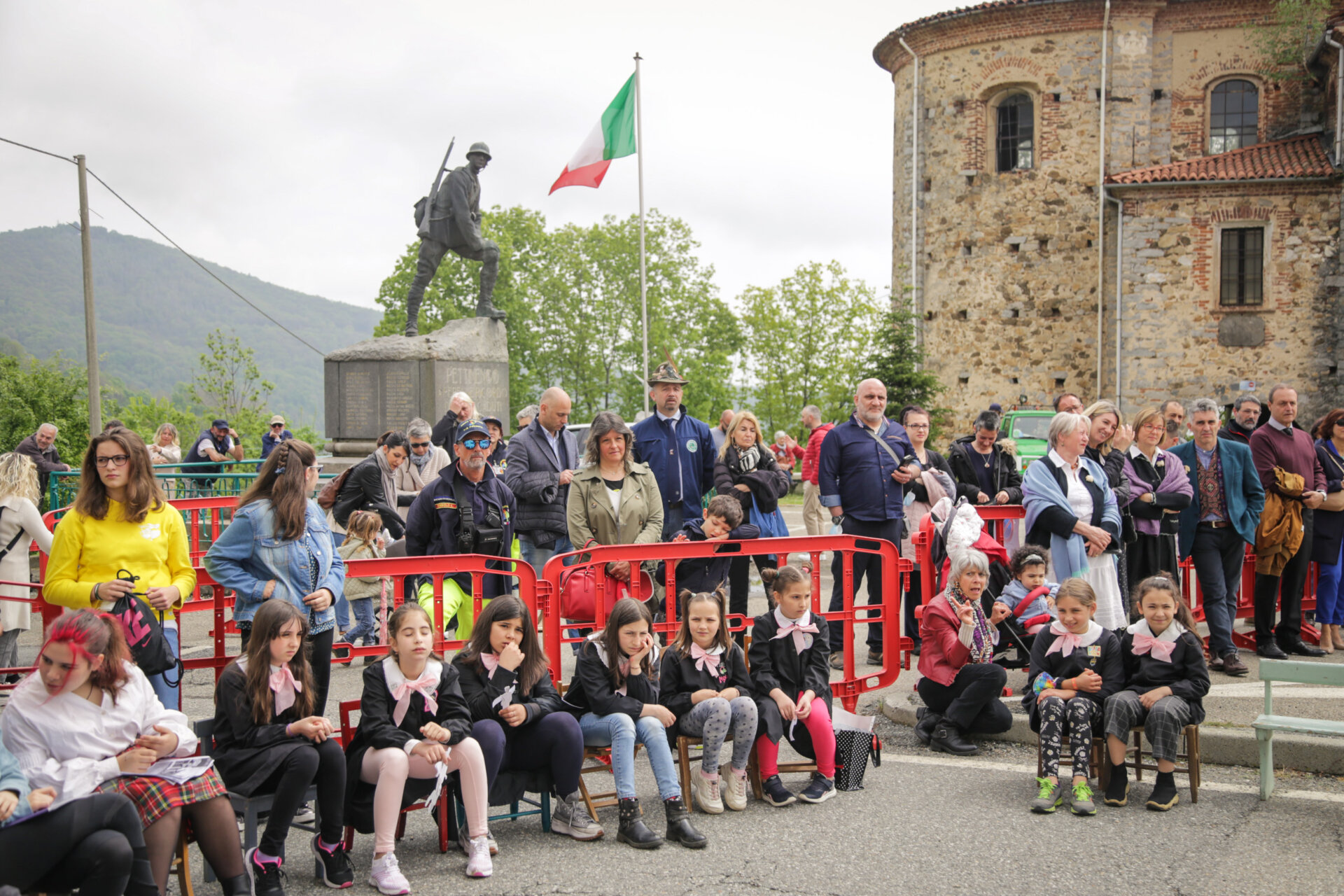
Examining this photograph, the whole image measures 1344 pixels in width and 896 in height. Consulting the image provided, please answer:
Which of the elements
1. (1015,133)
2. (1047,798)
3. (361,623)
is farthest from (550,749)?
(1015,133)

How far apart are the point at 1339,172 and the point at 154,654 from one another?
96.0ft

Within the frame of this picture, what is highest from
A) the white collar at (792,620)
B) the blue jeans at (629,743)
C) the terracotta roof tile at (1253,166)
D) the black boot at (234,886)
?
the terracotta roof tile at (1253,166)

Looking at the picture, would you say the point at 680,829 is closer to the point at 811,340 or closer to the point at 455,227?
the point at 455,227

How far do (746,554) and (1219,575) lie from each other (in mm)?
3936

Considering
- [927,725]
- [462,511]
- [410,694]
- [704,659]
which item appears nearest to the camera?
[410,694]

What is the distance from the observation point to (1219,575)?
789 cm

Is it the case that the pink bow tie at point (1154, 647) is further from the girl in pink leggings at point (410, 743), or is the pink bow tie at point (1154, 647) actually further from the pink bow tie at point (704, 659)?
the girl in pink leggings at point (410, 743)

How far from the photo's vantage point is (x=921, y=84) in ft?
101

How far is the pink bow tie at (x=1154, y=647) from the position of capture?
5379 mm

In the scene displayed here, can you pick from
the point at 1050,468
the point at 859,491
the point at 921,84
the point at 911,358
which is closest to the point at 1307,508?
the point at 1050,468

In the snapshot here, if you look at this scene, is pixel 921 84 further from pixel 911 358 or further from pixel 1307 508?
pixel 1307 508

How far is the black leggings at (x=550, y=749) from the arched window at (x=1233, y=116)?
29799 mm

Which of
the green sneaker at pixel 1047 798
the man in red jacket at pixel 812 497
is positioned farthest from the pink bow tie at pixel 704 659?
the man in red jacket at pixel 812 497

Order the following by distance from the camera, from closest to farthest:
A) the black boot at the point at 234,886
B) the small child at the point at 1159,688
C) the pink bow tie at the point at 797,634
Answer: the black boot at the point at 234,886 < the small child at the point at 1159,688 < the pink bow tie at the point at 797,634
